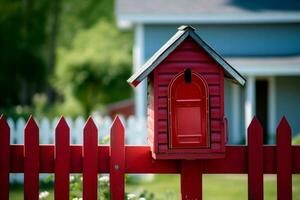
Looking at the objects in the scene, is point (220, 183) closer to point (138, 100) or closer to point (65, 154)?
point (138, 100)

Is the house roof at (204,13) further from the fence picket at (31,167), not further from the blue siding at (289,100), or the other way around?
the fence picket at (31,167)

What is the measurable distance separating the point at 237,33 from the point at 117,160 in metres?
Answer: 13.3

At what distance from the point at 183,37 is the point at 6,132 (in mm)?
1526

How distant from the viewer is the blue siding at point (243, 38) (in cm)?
1722

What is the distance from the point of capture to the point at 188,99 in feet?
14.4

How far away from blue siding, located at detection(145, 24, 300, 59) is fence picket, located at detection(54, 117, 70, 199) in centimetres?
1277

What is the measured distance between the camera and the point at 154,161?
4590mm

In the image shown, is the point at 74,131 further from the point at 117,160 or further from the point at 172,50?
the point at 172,50

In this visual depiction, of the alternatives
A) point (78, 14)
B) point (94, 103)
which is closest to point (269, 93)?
point (94, 103)

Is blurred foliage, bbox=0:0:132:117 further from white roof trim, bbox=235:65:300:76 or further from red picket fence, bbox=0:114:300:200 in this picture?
red picket fence, bbox=0:114:300:200

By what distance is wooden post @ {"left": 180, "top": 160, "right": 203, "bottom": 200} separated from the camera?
14.9 ft

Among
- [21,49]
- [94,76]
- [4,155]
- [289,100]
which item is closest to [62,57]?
[94,76]

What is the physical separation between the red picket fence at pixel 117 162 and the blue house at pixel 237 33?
1219 cm

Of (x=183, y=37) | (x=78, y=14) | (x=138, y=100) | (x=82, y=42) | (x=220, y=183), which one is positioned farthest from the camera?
(x=78, y=14)
